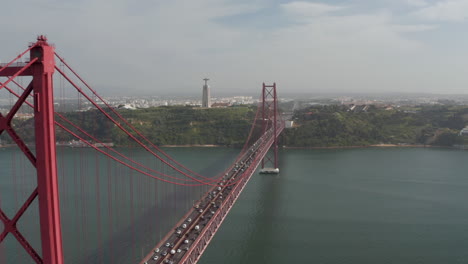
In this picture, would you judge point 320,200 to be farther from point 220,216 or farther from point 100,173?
point 100,173

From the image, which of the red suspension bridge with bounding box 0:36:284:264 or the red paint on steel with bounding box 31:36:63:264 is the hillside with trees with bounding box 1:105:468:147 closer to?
the red suspension bridge with bounding box 0:36:284:264

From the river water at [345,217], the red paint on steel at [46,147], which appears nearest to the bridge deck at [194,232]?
the river water at [345,217]

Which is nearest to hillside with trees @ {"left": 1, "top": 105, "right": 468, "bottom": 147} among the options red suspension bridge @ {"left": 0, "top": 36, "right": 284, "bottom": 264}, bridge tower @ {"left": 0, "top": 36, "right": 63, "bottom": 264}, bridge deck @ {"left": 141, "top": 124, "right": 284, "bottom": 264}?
red suspension bridge @ {"left": 0, "top": 36, "right": 284, "bottom": 264}

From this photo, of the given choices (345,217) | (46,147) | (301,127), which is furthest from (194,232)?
(301,127)

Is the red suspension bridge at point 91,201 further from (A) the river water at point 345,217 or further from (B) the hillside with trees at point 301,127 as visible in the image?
(B) the hillside with trees at point 301,127

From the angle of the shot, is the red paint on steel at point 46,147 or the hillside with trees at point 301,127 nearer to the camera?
the red paint on steel at point 46,147

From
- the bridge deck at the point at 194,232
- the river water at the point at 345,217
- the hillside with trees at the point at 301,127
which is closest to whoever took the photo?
the bridge deck at the point at 194,232

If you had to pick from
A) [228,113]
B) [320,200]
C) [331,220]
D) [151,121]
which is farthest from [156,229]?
[228,113]

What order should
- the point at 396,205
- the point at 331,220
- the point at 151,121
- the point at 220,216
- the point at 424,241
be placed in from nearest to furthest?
1. the point at 220,216
2. the point at 424,241
3. the point at 331,220
4. the point at 396,205
5. the point at 151,121

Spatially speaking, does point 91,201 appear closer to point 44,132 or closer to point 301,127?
point 44,132
